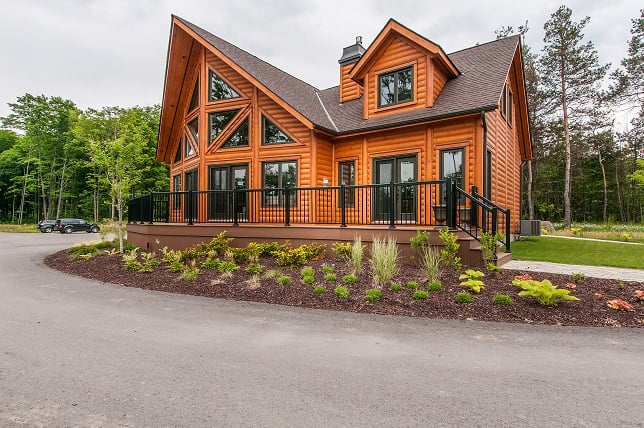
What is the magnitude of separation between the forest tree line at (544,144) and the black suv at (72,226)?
340 centimetres

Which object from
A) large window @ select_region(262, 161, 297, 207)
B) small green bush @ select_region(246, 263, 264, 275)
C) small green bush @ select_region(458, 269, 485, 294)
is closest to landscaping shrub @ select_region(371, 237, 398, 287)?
small green bush @ select_region(458, 269, 485, 294)

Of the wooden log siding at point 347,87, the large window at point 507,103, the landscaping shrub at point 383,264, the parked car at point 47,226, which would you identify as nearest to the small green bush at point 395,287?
the landscaping shrub at point 383,264

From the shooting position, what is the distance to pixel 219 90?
13359 millimetres

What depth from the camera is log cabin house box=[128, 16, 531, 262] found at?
977cm

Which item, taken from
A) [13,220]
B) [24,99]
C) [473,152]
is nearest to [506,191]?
[473,152]

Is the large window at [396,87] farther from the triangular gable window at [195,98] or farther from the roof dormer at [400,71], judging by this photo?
the triangular gable window at [195,98]

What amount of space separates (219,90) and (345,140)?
5.61m

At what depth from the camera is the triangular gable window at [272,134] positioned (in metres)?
12.0

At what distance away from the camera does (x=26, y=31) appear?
19328mm

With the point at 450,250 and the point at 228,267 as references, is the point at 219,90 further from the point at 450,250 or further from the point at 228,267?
the point at 450,250

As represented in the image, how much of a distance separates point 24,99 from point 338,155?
41.4 m

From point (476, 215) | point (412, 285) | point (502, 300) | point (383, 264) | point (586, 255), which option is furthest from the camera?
point (586, 255)

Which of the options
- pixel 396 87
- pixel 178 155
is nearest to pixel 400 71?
pixel 396 87

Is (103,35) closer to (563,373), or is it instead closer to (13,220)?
(563,373)
